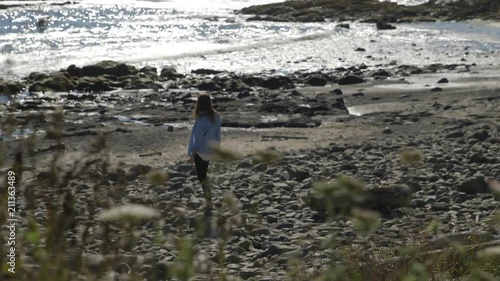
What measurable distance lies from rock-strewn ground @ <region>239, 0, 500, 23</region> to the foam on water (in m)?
3.61

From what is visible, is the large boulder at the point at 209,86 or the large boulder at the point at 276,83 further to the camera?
the large boulder at the point at 276,83

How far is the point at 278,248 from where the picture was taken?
8.37 meters

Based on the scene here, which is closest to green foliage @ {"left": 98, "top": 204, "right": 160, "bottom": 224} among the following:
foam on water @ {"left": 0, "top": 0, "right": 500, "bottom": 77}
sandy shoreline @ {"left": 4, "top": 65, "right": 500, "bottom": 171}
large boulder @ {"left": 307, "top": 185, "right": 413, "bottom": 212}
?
large boulder @ {"left": 307, "top": 185, "right": 413, "bottom": 212}

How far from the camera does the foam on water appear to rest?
37312mm

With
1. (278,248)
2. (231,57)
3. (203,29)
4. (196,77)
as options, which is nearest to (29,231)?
(278,248)

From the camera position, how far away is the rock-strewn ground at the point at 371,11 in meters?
64.6

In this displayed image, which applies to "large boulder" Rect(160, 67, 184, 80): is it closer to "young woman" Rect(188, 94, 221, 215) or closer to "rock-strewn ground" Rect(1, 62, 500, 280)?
"rock-strewn ground" Rect(1, 62, 500, 280)

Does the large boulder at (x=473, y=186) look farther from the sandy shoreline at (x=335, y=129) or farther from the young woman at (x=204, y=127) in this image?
the sandy shoreline at (x=335, y=129)

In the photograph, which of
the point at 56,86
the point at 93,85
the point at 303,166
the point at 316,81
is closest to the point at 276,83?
the point at 316,81

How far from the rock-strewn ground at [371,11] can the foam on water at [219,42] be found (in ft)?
11.8

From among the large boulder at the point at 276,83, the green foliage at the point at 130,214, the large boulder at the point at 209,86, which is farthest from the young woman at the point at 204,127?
the large boulder at the point at 276,83

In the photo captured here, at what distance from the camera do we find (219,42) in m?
47.5

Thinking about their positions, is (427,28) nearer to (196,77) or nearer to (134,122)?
(196,77)

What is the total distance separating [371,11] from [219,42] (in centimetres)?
2539
